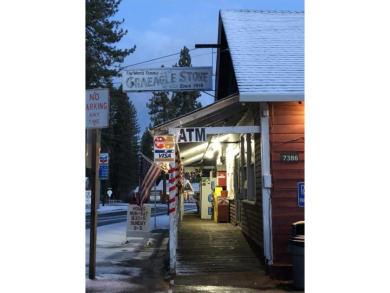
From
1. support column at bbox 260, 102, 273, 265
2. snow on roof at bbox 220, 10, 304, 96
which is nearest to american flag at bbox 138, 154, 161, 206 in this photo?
snow on roof at bbox 220, 10, 304, 96

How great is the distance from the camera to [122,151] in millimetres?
67312

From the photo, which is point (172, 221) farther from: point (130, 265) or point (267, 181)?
point (267, 181)

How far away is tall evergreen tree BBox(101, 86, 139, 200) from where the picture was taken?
64812 millimetres

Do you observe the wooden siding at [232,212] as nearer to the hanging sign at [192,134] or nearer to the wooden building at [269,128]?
the wooden building at [269,128]

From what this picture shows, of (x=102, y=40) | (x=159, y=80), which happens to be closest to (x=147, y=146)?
(x=102, y=40)

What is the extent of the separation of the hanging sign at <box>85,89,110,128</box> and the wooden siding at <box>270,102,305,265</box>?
3.36 metres

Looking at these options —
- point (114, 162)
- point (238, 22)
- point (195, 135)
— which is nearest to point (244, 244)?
point (195, 135)

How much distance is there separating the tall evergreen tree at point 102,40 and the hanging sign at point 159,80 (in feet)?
75.6

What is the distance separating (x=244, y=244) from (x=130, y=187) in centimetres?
6014

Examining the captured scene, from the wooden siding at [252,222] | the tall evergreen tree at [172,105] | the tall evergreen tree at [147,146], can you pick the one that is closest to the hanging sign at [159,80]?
the wooden siding at [252,222]

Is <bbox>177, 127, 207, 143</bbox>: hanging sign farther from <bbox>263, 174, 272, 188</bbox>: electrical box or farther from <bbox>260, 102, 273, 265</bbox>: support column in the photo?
<bbox>263, 174, 272, 188</bbox>: electrical box

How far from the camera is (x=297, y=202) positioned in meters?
9.30

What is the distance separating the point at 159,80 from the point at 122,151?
5545cm

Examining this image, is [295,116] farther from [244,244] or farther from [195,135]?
[244,244]
